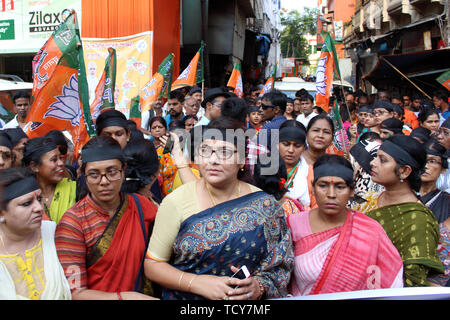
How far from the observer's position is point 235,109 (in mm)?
3975

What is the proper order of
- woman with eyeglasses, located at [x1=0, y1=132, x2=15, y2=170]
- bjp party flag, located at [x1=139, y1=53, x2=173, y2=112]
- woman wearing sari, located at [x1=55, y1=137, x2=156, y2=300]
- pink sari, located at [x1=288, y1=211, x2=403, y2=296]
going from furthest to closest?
bjp party flag, located at [x1=139, y1=53, x2=173, y2=112], woman with eyeglasses, located at [x1=0, y1=132, x2=15, y2=170], pink sari, located at [x1=288, y1=211, x2=403, y2=296], woman wearing sari, located at [x1=55, y1=137, x2=156, y2=300]

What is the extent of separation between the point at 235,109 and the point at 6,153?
6.27 feet

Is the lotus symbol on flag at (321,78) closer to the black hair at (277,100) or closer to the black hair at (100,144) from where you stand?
the black hair at (277,100)

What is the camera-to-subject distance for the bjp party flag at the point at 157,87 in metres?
5.96

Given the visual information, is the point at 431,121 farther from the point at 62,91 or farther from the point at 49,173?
the point at 49,173

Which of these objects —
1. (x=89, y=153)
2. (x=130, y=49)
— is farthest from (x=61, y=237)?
(x=130, y=49)

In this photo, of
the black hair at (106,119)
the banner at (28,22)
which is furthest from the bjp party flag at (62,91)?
the banner at (28,22)

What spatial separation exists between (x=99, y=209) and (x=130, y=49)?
8.19 m

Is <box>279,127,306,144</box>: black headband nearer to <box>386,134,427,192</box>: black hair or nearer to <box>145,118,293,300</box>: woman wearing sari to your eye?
<box>386,134,427,192</box>: black hair

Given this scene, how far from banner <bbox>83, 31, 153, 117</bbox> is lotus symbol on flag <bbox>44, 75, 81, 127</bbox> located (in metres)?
4.70

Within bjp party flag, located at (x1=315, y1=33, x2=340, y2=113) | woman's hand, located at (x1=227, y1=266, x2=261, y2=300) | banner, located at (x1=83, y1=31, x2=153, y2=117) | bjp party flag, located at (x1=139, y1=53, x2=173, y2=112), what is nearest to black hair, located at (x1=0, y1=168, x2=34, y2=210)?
woman's hand, located at (x1=227, y1=266, x2=261, y2=300)

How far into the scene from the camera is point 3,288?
6.16ft

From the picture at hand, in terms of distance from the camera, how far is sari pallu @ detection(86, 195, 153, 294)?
2.23 meters

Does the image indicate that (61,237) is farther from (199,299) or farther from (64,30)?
(64,30)
